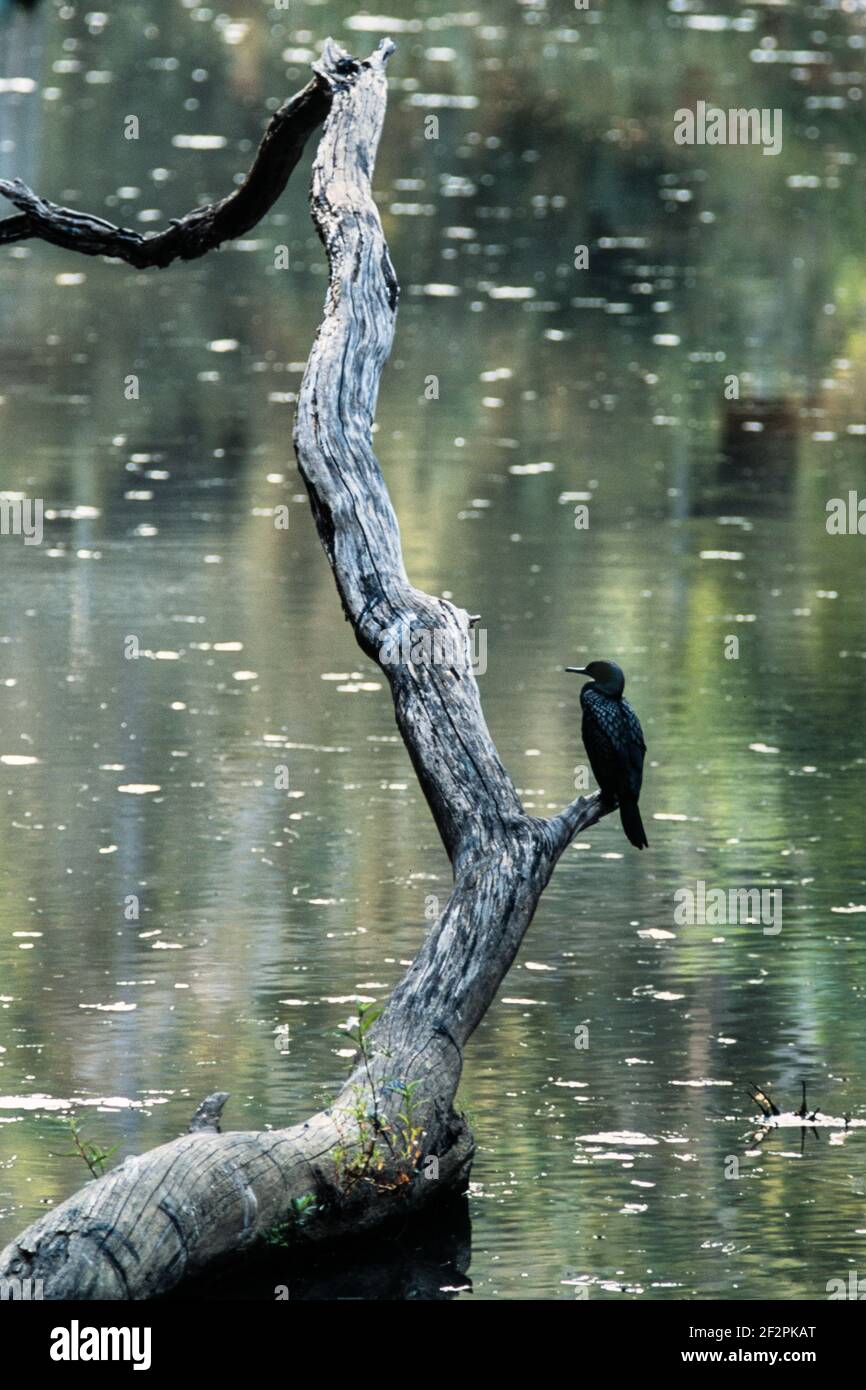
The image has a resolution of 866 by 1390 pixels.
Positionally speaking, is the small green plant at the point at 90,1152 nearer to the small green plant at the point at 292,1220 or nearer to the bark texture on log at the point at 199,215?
the small green plant at the point at 292,1220

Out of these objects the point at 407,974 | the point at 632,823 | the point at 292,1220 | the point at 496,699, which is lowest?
the point at 292,1220

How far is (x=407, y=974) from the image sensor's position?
11211 mm

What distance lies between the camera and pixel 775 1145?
1154cm

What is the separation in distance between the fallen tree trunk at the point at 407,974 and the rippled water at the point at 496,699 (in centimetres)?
54

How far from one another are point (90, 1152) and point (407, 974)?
4.14 feet

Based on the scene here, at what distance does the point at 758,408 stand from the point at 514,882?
18357 millimetres

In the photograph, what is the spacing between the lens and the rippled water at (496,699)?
38.3ft

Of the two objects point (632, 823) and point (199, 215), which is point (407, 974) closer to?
point (632, 823)

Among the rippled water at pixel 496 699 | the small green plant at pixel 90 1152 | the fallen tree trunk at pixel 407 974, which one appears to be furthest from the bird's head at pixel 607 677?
the small green plant at pixel 90 1152

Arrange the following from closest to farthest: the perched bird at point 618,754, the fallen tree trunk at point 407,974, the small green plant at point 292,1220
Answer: the fallen tree trunk at point 407,974, the small green plant at point 292,1220, the perched bird at point 618,754

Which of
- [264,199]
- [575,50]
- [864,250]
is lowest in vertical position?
[264,199]

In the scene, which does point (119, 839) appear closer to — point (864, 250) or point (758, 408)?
point (758, 408)

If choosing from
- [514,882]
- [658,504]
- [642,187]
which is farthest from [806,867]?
[642,187]

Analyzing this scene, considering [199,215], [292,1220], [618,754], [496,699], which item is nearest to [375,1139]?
[292,1220]
